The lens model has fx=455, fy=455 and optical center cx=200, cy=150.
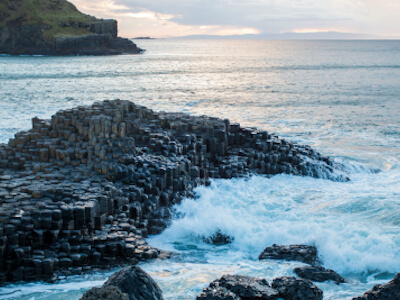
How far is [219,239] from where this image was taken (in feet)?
47.0

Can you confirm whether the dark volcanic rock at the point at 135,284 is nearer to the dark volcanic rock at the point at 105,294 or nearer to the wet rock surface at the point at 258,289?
the dark volcanic rock at the point at 105,294

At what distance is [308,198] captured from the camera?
1781cm

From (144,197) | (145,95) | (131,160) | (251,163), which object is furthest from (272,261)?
(145,95)

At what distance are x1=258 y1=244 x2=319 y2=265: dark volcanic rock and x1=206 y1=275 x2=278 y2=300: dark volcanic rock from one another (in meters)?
2.41

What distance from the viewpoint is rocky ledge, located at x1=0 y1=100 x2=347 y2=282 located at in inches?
477

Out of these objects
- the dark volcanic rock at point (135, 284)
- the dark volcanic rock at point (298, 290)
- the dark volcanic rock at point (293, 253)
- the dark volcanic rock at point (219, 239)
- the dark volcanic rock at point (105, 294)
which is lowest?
the dark volcanic rock at point (219, 239)

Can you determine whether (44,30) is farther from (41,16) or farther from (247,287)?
(247,287)

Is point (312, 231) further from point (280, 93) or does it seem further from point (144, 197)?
point (280, 93)

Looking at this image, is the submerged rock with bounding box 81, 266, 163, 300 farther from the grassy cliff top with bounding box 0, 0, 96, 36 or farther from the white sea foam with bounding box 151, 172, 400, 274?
the grassy cliff top with bounding box 0, 0, 96, 36

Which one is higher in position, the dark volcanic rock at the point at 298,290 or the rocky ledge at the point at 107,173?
the rocky ledge at the point at 107,173

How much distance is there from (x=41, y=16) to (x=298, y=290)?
11570cm

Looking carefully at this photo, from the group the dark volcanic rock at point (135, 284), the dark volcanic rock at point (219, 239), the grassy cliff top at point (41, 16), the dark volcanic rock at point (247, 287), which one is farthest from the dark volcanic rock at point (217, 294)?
the grassy cliff top at point (41, 16)

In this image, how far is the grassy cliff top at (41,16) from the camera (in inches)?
4328

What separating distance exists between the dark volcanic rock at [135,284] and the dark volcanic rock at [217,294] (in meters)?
1.52
